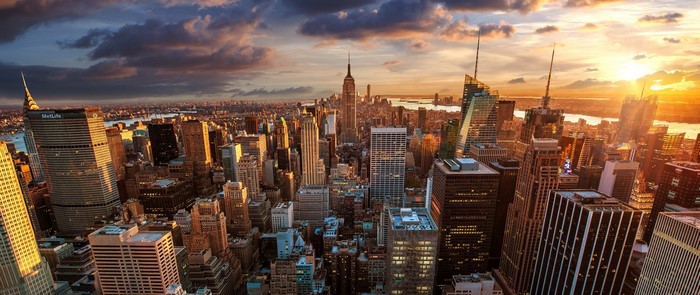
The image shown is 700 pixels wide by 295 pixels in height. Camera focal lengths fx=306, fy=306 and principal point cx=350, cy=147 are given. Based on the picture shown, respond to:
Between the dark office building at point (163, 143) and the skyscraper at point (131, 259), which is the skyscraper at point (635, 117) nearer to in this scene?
the skyscraper at point (131, 259)

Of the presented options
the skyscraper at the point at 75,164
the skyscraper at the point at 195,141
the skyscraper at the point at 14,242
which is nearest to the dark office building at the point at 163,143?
the skyscraper at the point at 195,141

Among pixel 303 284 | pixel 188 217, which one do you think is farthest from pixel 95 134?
pixel 303 284

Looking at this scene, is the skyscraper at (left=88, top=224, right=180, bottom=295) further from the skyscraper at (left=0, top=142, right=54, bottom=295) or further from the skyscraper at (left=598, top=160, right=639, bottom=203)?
the skyscraper at (left=598, top=160, right=639, bottom=203)

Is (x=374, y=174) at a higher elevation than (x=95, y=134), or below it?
below

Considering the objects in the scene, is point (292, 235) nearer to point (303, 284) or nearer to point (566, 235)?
point (303, 284)

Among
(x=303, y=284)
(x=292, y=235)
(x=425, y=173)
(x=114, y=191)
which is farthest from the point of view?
(x=425, y=173)

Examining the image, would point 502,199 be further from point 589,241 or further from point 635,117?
point 635,117
